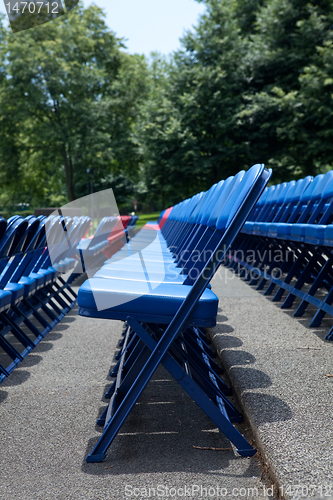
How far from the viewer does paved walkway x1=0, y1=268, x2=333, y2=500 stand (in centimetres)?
162

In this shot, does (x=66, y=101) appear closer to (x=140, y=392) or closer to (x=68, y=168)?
(x=68, y=168)

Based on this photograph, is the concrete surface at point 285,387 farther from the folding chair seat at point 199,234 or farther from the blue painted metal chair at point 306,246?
the folding chair seat at point 199,234

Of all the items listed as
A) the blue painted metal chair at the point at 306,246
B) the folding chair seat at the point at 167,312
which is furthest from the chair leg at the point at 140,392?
the blue painted metal chair at the point at 306,246

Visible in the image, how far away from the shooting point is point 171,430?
2105 millimetres

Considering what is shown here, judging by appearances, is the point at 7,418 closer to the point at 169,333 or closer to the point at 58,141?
the point at 169,333

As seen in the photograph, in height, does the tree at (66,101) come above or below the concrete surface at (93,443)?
above

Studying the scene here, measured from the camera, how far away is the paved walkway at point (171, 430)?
1618 millimetres

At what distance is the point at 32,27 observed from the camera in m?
23.6

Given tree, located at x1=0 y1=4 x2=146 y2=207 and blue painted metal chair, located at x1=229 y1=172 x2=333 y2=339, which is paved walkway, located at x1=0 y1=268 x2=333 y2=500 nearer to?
blue painted metal chair, located at x1=229 y1=172 x2=333 y2=339

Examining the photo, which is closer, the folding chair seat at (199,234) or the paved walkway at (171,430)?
the paved walkway at (171,430)

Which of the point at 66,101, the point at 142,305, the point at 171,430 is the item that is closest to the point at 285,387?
the point at 171,430

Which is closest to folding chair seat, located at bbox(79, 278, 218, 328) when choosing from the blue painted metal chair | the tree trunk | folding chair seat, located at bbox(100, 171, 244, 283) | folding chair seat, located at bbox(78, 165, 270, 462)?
folding chair seat, located at bbox(78, 165, 270, 462)

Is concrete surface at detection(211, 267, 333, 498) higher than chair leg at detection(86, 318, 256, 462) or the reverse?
the reverse

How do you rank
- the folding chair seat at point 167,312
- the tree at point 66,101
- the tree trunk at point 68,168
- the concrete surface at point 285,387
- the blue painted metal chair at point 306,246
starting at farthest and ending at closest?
the tree trunk at point 68,168 < the tree at point 66,101 < the blue painted metal chair at point 306,246 < the folding chair seat at point 167,312 < the concrete surface at point 285,387
